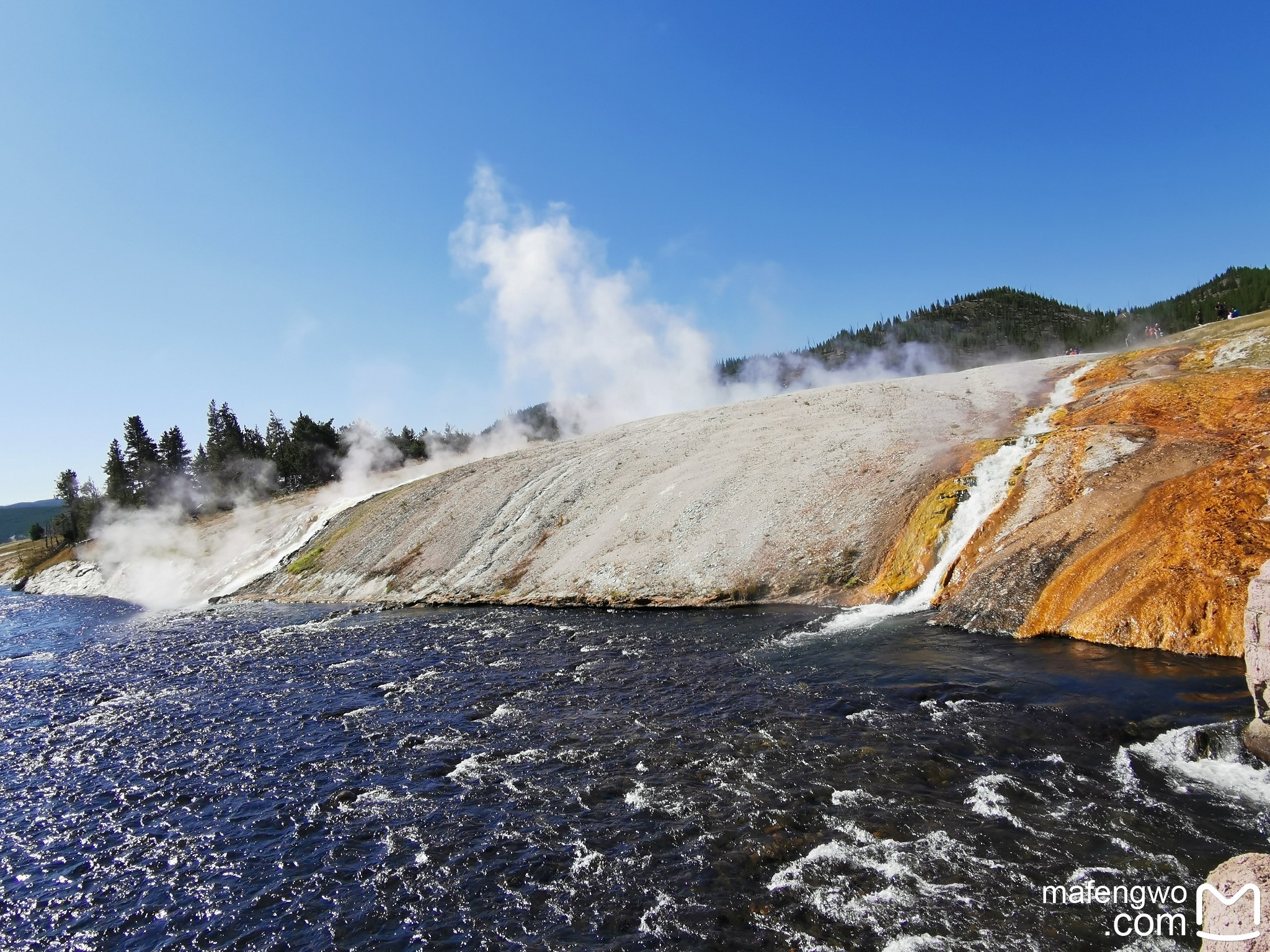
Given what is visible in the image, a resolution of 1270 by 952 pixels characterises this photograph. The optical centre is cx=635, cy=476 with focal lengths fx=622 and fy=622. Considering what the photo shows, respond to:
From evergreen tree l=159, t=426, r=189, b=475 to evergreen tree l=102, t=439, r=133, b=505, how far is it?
6788 mm

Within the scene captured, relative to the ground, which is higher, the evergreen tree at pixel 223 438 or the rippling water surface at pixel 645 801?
the evergreen tree at pixel 223 438

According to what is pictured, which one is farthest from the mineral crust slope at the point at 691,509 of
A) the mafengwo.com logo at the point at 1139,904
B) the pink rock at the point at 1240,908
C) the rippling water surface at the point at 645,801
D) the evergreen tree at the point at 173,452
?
the evergreen tree at the point at 173,452

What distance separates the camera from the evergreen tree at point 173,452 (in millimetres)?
98875

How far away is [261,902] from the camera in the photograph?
9.43 metres

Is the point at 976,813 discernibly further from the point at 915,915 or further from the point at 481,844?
the point at 481,844

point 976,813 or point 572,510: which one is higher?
point 572,510

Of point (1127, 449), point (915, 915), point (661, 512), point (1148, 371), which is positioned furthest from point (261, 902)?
point (1148, 371)

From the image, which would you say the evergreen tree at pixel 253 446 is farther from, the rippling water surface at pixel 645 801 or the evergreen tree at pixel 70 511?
the rippling water surface at pixel 645 801

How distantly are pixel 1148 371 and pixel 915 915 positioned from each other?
39319mm

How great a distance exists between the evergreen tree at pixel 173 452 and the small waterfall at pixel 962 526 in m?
110

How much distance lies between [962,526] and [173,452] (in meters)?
115

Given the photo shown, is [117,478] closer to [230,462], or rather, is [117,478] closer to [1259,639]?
[230,462]

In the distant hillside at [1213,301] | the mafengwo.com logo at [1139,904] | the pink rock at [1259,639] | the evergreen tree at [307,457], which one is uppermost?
the distant hillside at [1213,301]

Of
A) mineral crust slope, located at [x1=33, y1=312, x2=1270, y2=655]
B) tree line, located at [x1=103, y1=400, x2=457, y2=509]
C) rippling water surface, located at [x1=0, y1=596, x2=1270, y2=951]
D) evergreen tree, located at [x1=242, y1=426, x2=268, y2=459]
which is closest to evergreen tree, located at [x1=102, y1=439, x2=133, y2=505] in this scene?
tree line, located at [x1=103, y1=400, x2=457, y2=509]
